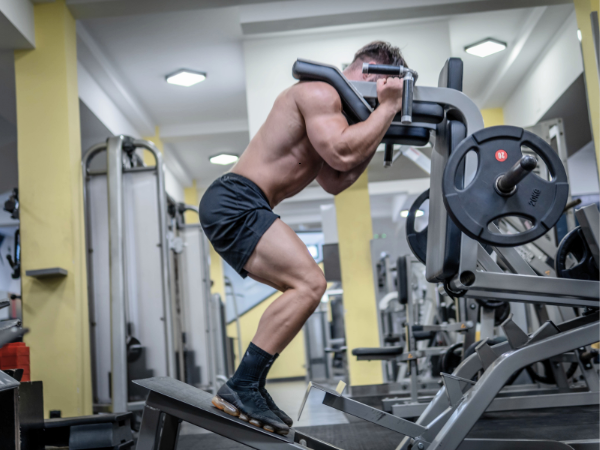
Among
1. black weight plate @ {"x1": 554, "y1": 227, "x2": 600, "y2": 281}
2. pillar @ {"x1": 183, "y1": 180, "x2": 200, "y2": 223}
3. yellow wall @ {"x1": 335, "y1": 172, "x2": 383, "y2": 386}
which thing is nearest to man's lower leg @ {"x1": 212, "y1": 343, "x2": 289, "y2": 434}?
black weight plate @ {"x1": 554, "y1": 227, "x2": 600, "y2": 281}

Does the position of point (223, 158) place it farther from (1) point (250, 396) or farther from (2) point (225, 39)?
(1) point (250, 396)

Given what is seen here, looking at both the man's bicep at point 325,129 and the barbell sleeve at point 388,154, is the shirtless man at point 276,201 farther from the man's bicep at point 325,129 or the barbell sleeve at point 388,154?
the barbell sleeve at point 388,154

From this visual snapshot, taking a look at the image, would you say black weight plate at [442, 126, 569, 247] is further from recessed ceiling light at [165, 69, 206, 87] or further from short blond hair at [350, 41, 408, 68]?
recessed ceiling light at [165, 69, 206, 87]

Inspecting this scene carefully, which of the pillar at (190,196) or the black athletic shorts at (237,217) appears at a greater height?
the pillar at (190,196)

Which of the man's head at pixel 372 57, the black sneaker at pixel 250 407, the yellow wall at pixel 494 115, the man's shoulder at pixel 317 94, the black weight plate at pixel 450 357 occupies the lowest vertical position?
the black weight plate at pixel 450 357

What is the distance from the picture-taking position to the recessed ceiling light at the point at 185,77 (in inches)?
222

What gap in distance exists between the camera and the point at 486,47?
5480mm

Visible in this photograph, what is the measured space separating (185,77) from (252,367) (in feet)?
15.0

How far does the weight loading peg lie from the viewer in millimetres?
1444

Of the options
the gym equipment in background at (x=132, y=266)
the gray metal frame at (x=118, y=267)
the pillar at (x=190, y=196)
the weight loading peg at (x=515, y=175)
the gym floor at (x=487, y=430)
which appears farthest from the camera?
the pillar at (x=190, y=196)

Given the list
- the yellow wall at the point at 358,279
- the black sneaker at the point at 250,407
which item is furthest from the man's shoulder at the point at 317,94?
the yellow wall at the point at 358,279

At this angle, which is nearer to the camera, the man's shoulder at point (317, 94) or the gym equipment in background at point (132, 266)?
the man's shoulder at point (317, 94)

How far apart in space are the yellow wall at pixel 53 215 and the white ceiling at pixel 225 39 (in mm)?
496

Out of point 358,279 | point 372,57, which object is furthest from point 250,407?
point 358,279
